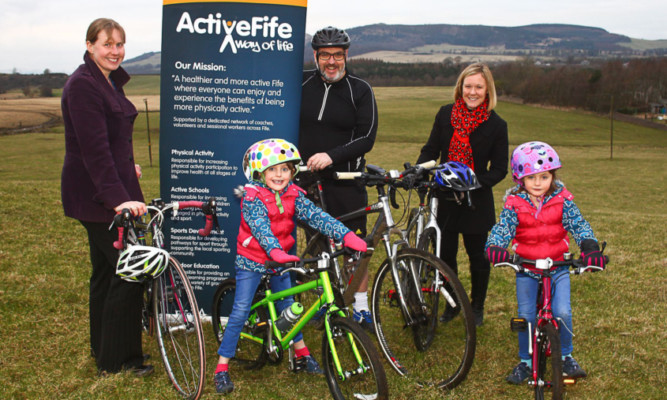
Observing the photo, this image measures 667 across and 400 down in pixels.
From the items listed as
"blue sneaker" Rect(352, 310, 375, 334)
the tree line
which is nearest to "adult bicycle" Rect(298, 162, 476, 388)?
"blue sneaker" Rect(352, 310, 375, 334)

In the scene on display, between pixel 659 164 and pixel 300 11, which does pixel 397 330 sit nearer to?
pixel 300 11

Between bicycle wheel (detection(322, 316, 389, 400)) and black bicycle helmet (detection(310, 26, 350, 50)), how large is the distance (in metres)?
2.37

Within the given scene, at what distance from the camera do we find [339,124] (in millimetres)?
5168

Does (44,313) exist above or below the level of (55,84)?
below

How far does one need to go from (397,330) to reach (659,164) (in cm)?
3957

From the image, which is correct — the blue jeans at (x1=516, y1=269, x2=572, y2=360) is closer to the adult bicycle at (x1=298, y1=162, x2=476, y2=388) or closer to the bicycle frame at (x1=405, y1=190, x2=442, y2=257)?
the adult bicycle at (x1=298, y1=162, x2=476, y2=388)

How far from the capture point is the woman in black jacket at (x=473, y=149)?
16.1 feet

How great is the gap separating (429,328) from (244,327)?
144cm

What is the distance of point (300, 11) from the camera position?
5.01 m

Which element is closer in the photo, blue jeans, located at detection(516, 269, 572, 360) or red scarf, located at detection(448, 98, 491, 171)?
blue jeans, located at detection(516, 269, 572, 360)

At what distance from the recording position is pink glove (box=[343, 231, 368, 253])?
145 inches

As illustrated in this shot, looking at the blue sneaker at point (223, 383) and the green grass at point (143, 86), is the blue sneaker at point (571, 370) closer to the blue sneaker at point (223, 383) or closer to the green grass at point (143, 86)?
the blue sneaker at point (223, 383)

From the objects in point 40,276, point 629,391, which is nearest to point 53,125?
point 40,276

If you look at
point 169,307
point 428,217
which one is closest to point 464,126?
point 428,217
